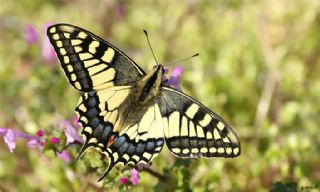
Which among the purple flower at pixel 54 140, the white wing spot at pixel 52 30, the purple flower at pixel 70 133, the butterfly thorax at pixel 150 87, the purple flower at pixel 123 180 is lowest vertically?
the purple flower at pixel 123 180

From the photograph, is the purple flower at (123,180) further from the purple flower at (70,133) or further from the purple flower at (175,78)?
the purple flower at (175,78)

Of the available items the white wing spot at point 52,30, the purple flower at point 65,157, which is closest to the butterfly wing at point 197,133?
the white wing spot at point 52,30

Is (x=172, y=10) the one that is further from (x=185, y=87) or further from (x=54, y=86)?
(x=54, y=86)

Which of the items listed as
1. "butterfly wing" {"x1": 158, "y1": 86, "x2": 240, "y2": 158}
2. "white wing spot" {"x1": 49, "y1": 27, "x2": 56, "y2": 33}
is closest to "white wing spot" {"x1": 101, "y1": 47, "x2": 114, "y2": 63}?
"white wing spot" {"x1": 49, "y1": 27, "x2": 56, "y2": 33}

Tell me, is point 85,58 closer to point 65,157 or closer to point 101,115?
point 101,115

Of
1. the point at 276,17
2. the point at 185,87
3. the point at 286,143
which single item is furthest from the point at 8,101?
the point at 276,17

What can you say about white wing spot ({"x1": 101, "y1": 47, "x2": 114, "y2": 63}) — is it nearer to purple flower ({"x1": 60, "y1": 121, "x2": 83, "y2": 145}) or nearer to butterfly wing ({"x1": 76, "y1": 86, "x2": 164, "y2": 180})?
butterfly wing ({"x1": 76, "y1": 86, "x2": 164, "y2": 180})

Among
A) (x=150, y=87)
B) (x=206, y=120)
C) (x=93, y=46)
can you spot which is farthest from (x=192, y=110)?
(x=93, y=46)
